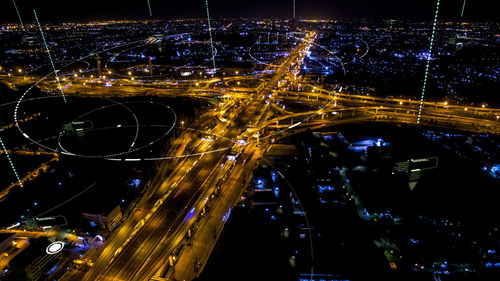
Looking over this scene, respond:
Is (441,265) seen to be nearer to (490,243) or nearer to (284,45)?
(490,243)

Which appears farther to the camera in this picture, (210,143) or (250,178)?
(210,143)
